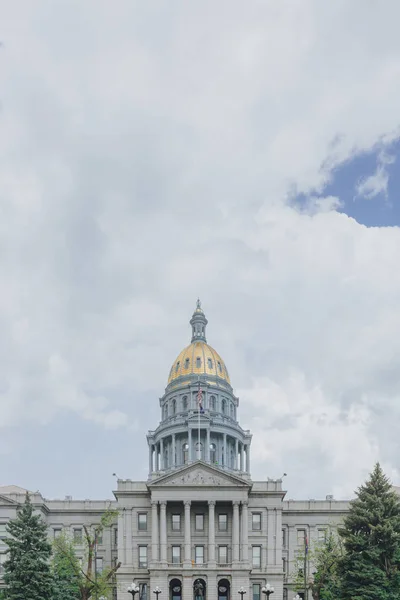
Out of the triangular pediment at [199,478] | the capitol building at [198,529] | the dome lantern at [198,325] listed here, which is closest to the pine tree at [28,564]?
the capitol building at [198,529]

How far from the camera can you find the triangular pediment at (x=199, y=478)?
87688mm

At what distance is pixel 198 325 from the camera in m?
128

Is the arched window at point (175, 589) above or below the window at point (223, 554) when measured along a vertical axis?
below

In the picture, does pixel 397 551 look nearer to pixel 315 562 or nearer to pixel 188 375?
pixel 315 562

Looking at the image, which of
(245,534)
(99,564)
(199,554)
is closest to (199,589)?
(199,554)

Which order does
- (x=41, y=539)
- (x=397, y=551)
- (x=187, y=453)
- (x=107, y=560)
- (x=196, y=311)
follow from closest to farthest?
(x=397, y=551) → (x=41, y=539) → (x=107, y=560) → (x=187, y=453) → (x=196, y=311)

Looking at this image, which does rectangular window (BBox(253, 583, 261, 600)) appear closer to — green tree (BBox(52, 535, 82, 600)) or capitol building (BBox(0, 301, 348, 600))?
capitol building (BBox(0, 301, 348, 600))

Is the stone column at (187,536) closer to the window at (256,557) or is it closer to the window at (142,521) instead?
the window at (142,521)

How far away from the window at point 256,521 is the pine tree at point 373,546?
2431cm

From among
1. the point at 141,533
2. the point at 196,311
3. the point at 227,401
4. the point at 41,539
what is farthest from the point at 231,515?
the point at 196,311

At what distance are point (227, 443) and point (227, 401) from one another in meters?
6.87

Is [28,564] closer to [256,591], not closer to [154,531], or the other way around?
[154,531]

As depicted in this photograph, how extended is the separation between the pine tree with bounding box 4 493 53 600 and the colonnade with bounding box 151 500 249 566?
1924cm

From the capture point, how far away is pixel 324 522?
308 feet
